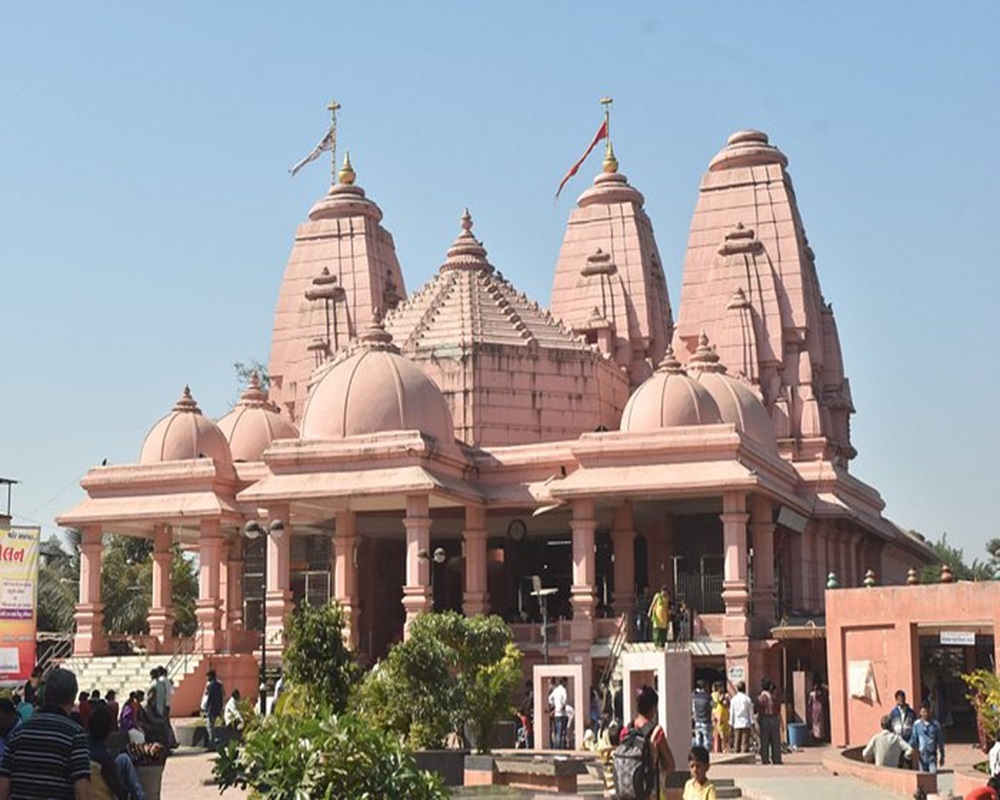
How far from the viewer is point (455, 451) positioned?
36.0m

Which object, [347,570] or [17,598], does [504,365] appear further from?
[17,598]

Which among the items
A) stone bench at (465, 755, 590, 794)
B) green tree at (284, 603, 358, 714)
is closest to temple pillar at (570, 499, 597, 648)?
green tree at (284, 603, 358, 714)

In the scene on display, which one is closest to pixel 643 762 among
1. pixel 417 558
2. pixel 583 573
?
pixel 417 558

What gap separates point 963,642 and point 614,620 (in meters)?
8.45

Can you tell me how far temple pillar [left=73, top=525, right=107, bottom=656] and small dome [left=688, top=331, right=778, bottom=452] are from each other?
14308 mm

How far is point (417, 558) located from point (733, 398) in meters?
9.07

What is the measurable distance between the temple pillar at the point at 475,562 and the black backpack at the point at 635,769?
23.5 meters

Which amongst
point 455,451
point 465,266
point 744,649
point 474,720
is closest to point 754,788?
point 474,720

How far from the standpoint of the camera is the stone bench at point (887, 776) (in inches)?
687

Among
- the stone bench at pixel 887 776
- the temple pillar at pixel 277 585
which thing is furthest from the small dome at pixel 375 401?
the stone bench at pixel 887 776

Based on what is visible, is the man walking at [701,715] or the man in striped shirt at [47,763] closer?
the man in striped shirt at [47,763]

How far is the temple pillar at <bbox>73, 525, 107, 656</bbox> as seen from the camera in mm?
37219

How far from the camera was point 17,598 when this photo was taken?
31.9 m

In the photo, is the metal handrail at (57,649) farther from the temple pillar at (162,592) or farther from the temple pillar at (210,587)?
the temple pillar at (210,587)
